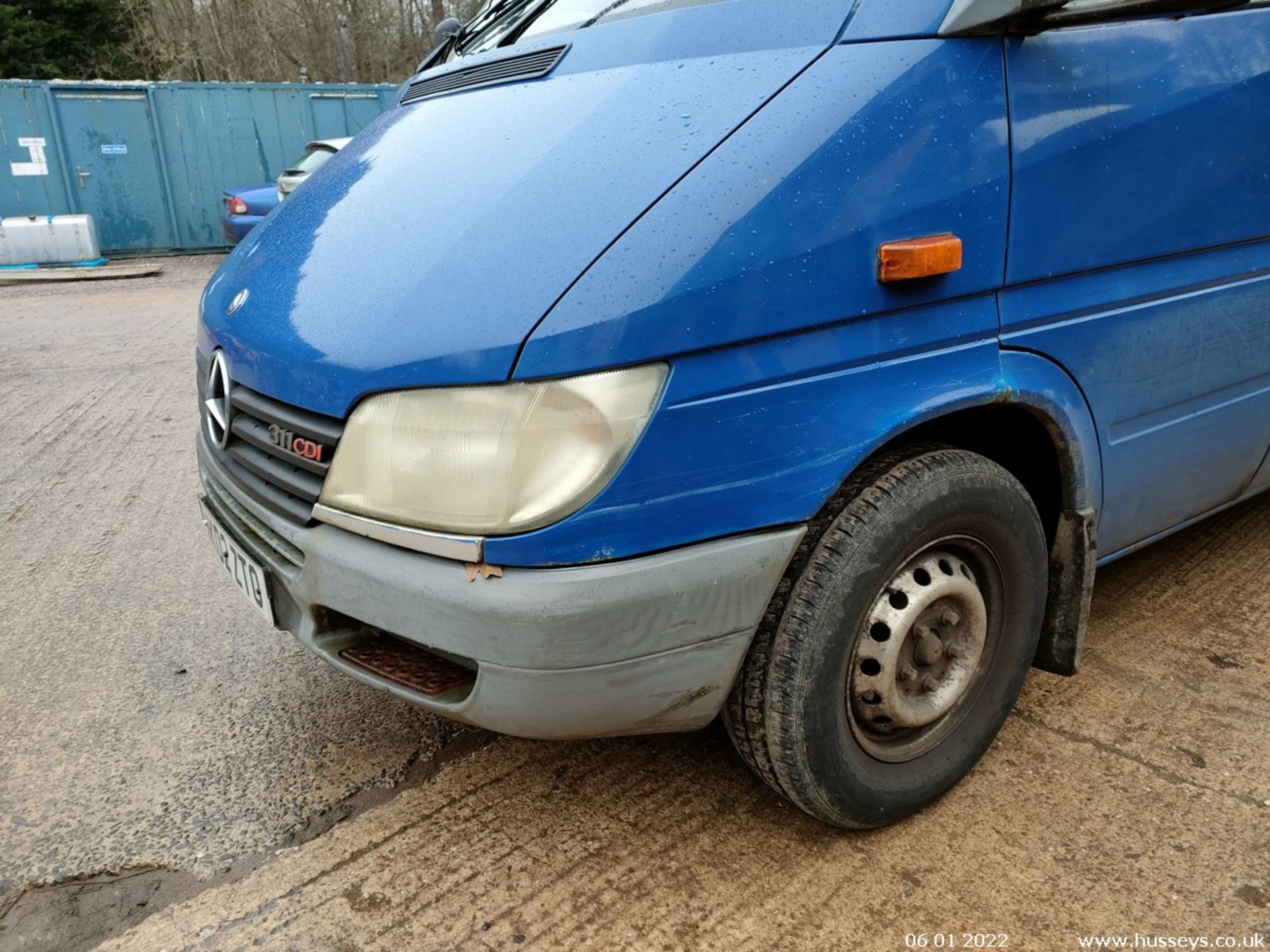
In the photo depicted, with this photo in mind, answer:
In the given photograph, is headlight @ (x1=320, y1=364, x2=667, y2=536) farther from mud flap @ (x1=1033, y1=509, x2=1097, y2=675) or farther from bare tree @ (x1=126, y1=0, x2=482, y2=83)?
bare tree @ (x1=126, y1=0, x2=482, y2=83)

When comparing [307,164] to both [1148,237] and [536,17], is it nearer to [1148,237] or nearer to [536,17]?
[536,17]

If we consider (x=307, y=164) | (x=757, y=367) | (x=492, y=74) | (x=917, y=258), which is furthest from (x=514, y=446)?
(x=307, y=164)

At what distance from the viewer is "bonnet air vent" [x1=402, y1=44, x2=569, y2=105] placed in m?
2.17

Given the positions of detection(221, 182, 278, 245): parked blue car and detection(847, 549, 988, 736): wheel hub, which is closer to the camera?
detection(847, 549, 988, 736): wheel hub

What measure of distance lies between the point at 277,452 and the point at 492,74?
3.54 ft

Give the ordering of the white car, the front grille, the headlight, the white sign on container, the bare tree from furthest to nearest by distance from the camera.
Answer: the bare tree → the white sign on container → the white car → the front grille → the headlight

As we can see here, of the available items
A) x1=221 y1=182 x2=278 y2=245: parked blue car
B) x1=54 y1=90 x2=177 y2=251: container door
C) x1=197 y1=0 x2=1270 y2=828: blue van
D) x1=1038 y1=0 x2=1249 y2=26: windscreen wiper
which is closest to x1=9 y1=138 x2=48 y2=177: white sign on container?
x1=54 y1=90 x2=177 y2=251: container door

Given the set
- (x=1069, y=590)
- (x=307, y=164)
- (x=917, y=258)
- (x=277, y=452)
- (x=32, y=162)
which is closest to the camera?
(x=917, y=258)

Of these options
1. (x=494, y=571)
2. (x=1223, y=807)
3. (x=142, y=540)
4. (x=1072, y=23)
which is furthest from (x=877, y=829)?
(x=142, y=540)

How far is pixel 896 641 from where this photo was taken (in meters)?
1.89

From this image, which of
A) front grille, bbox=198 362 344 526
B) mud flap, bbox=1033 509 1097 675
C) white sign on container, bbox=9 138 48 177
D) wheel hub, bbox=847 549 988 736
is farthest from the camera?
white sign on container, bbox=9 138 48 177

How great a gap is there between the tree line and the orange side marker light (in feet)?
70.1

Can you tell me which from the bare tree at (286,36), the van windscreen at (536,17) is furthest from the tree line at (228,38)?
the van windscreen at (536,17)

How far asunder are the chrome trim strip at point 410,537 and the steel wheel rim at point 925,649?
0.76 metres
